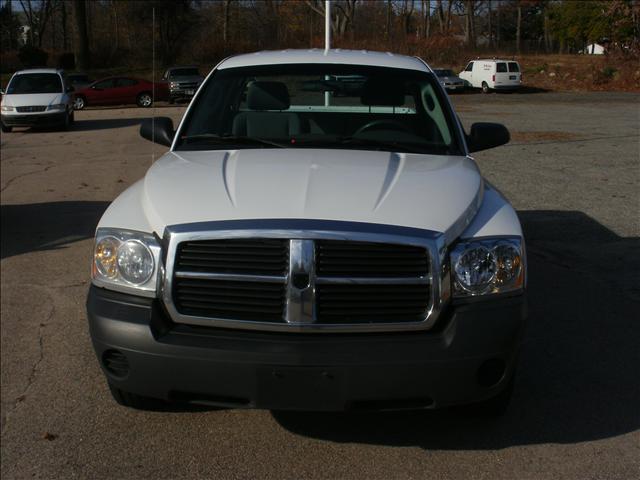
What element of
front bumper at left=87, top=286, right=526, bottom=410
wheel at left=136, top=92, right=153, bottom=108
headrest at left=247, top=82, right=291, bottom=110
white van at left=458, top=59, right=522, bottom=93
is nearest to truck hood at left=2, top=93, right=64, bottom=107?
wheel at left=136, top=92, right=153, bottom=108

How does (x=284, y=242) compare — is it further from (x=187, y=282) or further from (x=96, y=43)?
(x=96, y=43)

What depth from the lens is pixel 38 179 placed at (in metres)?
12.8

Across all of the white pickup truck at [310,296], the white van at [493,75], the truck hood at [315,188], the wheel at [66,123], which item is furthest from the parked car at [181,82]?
the white pickup truck at [310,296]

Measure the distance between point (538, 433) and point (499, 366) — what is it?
2.07 ft

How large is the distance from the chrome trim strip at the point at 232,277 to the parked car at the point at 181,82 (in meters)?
30.3

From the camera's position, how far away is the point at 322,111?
5559mm

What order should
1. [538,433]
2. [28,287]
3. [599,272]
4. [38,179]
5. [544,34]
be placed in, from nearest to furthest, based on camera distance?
[538,433], [28,287], [599,272], [38,179], [544,34]

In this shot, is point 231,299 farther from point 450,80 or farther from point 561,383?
point 450,80

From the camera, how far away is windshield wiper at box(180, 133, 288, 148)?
4.84 metres

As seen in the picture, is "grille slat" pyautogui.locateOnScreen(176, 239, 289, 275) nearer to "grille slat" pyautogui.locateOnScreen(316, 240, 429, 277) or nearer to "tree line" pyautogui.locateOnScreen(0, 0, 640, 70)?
"grille slat" pyautogui.locateOnScreen(316, 240, 429, 277)

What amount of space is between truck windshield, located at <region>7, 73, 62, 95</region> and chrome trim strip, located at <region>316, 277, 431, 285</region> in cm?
2161

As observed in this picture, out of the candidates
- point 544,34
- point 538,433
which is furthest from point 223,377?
point 544,34

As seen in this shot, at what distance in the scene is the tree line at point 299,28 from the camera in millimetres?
37062

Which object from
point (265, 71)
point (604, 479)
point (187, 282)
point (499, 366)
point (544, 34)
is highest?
point (544, 34)
